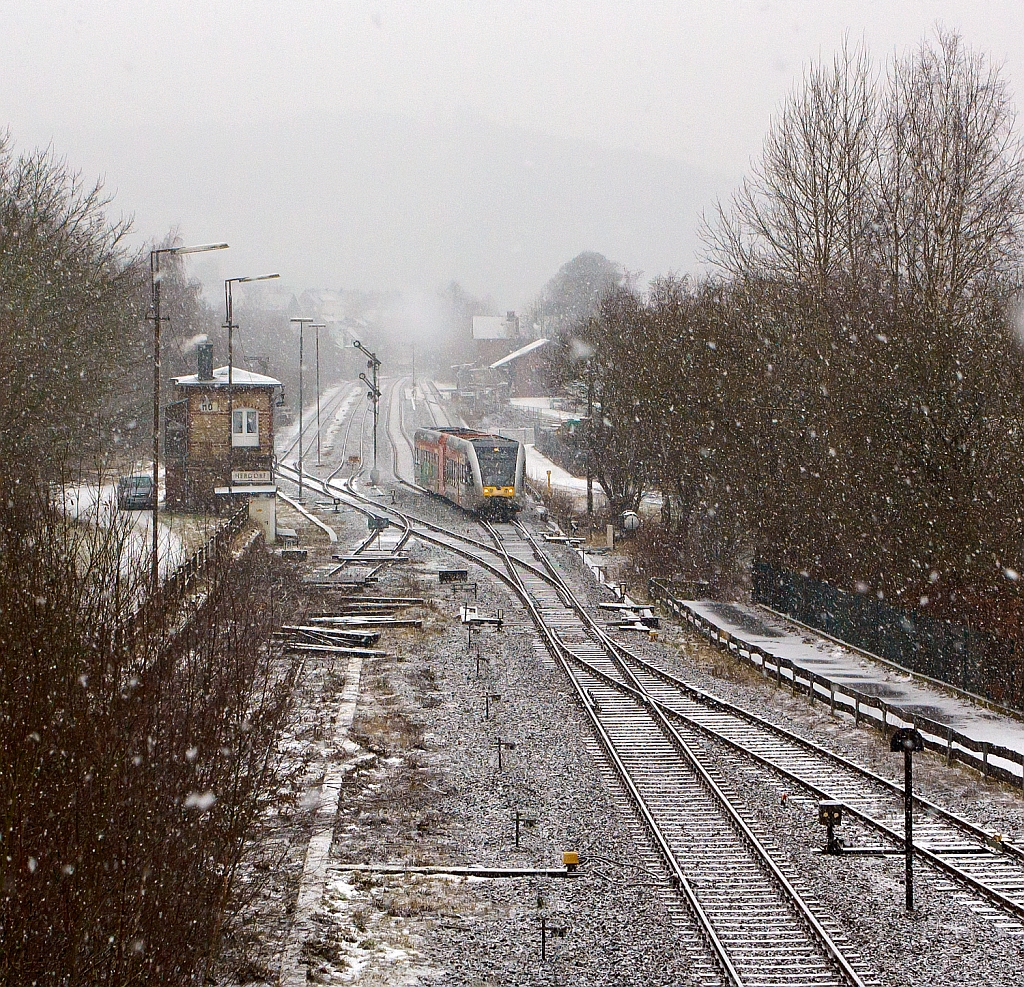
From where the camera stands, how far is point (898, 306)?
2767 cm

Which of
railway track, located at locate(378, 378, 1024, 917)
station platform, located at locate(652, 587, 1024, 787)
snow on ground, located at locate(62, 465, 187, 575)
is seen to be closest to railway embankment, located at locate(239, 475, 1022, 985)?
railway track, located at locate(378, 378, 1024, 917)

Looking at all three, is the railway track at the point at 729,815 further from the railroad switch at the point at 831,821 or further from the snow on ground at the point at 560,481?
the snow on ground at the point at 560,481

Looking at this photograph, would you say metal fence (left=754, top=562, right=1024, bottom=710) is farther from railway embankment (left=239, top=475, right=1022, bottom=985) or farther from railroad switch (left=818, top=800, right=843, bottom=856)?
railroad switch (left=818, top=800, right=843, bottom=856)

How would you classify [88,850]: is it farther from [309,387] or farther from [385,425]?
[309,387]

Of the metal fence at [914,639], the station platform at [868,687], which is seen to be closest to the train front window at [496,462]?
the station platform at [868,687]

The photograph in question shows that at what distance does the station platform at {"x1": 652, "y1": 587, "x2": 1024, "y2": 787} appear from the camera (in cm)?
1750

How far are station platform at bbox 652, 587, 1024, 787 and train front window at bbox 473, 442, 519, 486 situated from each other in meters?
14.1

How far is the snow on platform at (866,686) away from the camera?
57.4ft

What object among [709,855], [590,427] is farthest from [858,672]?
[590,427]

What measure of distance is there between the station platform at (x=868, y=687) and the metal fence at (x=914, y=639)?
1.49ft

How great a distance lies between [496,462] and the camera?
44.5 m

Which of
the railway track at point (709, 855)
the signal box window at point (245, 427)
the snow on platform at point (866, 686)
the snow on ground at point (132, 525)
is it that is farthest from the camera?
the signal box window at point (245, 427)

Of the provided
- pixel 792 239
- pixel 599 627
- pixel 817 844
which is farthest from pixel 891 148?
pixel 817 844

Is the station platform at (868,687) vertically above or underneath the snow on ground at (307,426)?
underneath
